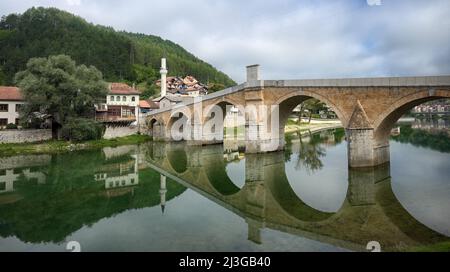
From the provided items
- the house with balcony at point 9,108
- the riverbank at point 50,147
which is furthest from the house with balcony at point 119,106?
the house with balcony at point 9,108

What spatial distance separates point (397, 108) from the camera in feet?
54.1

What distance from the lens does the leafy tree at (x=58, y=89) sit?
26.8 metres

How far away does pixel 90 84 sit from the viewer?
29328 mm

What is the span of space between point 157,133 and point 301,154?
704 inches

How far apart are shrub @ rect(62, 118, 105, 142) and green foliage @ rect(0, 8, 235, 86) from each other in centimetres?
3426

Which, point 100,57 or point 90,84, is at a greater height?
point 100,57

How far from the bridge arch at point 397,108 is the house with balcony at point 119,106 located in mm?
26486

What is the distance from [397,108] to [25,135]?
28.3 metres

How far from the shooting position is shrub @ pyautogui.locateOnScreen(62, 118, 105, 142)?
28812mm

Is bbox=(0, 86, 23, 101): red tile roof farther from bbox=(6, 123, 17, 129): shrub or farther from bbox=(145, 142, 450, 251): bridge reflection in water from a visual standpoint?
bbox=(145, 142, 450, 251): bridge reflection in water

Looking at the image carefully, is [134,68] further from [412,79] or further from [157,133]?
[412,79]

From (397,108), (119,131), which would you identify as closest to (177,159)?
(119,131)

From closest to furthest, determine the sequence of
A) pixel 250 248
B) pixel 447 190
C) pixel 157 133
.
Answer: pixel 250 248
pixel 447 190
pixel 157 133
